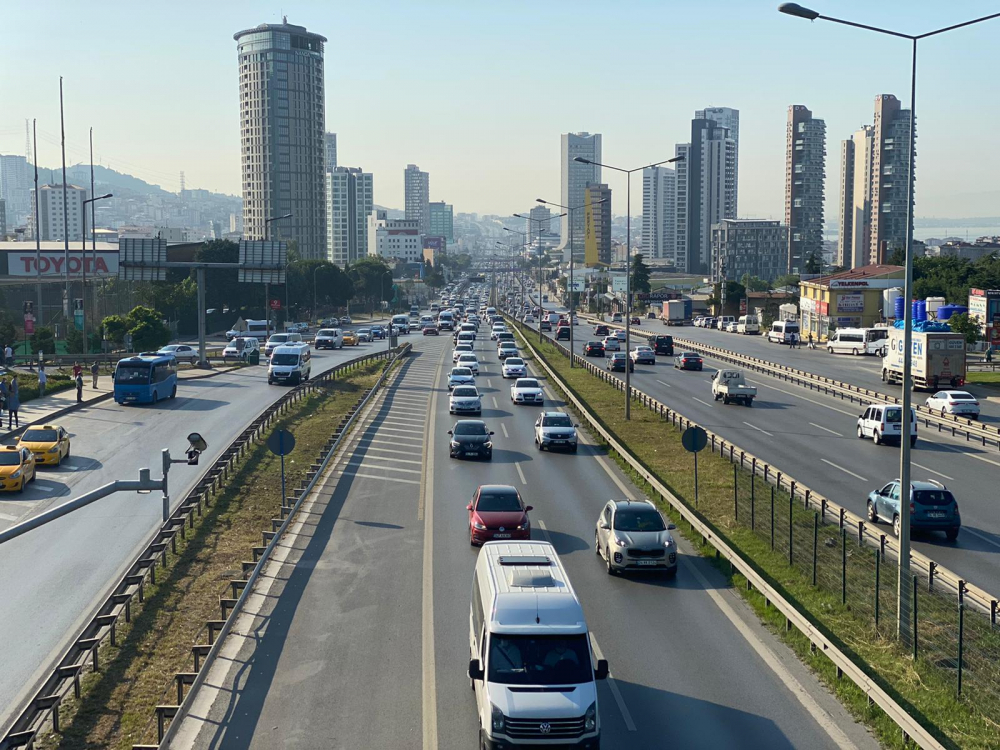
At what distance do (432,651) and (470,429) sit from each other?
756 inches

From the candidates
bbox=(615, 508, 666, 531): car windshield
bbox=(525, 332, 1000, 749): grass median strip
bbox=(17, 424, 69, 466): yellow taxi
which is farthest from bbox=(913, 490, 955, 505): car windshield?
bbox=(17, 424, 69, 466): yellow taxi

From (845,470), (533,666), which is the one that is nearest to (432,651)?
(533,666)

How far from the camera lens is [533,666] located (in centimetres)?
1266

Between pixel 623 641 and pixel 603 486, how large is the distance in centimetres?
1382

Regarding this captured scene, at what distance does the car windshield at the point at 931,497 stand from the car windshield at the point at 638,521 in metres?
6.66

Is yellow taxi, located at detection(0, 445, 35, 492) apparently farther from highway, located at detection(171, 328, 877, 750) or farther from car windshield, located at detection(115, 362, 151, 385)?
car windshield, located at detection(115, 362, 151, 385)

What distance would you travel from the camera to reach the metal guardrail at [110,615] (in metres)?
13.3

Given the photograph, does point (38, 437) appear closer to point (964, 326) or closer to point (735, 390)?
point (735, 390)

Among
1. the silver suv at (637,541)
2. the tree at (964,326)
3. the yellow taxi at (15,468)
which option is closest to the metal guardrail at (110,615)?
the yellow taxi at (15,468)

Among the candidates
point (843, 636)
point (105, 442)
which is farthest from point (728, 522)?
point (105, 442)

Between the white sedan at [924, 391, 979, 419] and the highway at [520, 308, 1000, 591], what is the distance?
3.54m

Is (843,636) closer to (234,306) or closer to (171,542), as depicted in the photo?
(171,542)

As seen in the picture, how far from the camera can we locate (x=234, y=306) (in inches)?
4754

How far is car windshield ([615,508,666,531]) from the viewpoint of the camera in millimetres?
21078
